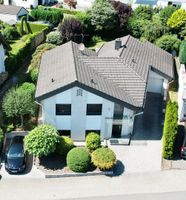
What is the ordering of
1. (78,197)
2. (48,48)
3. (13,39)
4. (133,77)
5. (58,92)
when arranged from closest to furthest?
(78,197)
(58,92)
(133,77)
(48,48)
(13,39)

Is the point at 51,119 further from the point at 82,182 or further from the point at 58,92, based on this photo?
the point at 82,182

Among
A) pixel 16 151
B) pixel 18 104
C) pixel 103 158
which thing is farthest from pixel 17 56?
pixel 103 158

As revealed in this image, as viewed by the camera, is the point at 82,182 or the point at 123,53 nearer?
the point at 82,182

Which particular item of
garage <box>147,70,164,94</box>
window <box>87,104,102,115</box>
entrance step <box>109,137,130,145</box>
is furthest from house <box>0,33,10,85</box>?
garage <box>147,70,164,94</box>

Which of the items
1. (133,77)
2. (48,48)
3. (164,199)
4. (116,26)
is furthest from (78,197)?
(116,26)

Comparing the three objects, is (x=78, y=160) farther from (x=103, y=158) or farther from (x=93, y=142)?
(x=93, y=142)

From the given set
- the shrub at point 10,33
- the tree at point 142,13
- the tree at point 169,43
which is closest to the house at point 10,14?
the shrub at point 10,33

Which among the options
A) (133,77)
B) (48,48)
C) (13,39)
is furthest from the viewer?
(13,39)
